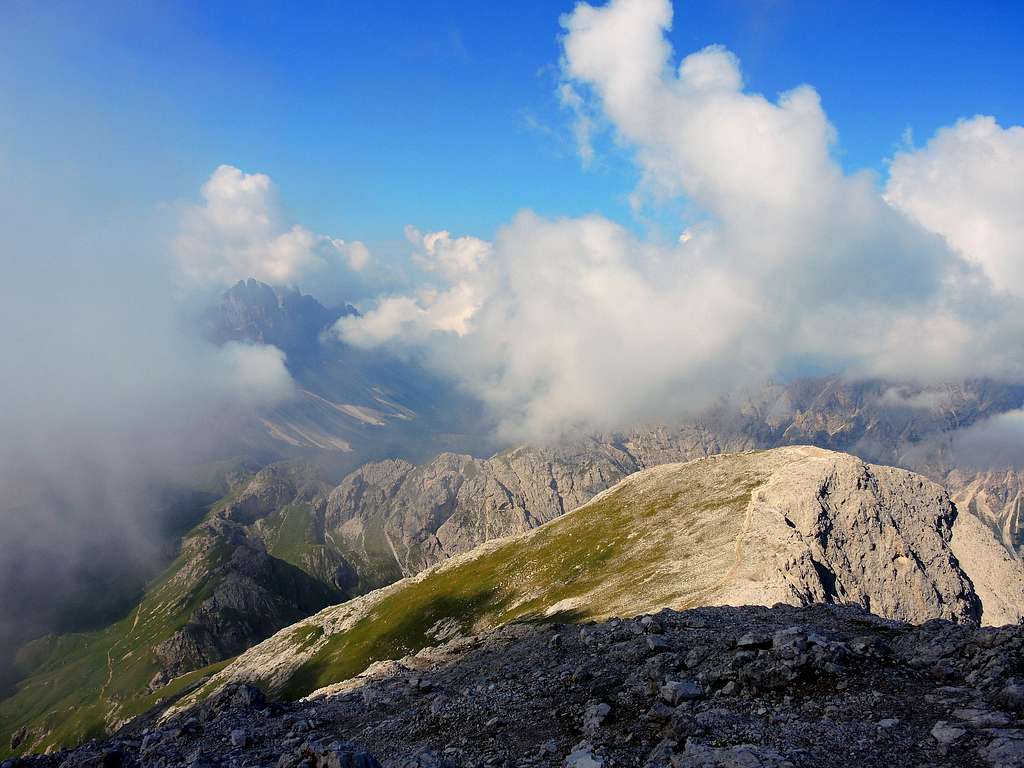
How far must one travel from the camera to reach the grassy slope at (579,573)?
91.2m

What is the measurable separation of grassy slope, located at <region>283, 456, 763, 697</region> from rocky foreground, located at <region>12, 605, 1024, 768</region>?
38976 millimetres

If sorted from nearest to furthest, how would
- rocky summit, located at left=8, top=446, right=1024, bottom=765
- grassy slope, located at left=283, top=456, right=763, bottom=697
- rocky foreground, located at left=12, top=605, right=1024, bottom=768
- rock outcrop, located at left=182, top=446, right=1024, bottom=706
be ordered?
rocky foreground, located at left=12, top=605, right=1024, bottom=768, rocky summit, located at left=8, top=446, right=1024, bottom=765, rock outcrop, located at left=182, top=446, right=1024, bottom=706, grassy slope, located at left=283, top=456, right=763, bottom=697

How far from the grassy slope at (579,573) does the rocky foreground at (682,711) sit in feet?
128

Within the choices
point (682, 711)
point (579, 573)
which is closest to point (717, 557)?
point (579, 573)

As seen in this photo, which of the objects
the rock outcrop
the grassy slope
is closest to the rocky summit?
the rock outcrop

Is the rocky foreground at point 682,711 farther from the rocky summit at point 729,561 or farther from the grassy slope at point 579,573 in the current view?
the grassy slope at point 579,573

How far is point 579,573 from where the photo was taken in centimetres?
11881

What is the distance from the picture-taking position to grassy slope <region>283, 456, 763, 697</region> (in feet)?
299

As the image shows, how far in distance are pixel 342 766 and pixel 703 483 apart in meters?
120

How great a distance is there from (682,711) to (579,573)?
99.2m

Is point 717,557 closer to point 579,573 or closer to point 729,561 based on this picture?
point 729,561

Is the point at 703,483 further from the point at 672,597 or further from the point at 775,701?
the point at 775,701

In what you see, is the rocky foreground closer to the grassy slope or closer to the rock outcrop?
the rock outcrop

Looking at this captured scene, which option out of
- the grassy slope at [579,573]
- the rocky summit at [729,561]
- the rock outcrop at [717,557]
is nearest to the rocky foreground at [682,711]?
the rocky summit at [729,561]
